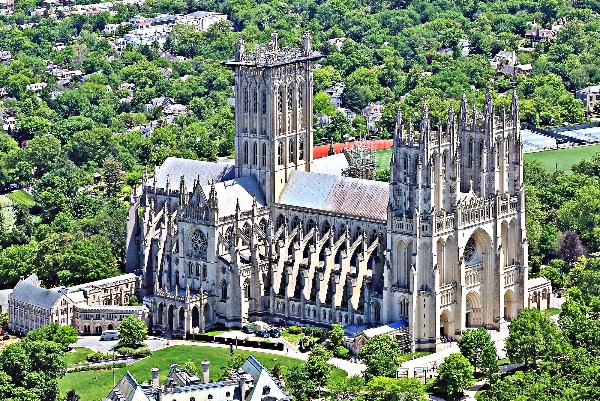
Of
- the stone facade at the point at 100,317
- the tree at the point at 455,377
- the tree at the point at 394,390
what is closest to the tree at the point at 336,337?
the tree at the point at 455,377

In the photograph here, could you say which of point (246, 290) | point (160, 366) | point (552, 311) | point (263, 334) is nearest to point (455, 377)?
point (263, 334)

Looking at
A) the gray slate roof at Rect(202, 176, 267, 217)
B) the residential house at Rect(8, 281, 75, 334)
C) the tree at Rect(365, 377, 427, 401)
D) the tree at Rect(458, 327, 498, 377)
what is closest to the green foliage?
the tree at Rect(458, 327, 498, 377)

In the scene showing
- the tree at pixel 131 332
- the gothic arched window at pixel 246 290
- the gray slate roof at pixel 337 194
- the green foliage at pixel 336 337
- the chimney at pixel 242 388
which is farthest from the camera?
the gothic arched window at pixel 246 290

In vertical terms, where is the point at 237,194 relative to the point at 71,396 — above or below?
above

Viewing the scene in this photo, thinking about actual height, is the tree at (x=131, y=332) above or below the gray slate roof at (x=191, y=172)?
below

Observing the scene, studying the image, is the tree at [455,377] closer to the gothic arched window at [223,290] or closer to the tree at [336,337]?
the tree at [336,337]

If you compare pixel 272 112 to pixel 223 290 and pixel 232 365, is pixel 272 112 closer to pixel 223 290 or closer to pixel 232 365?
pixel 223 290
